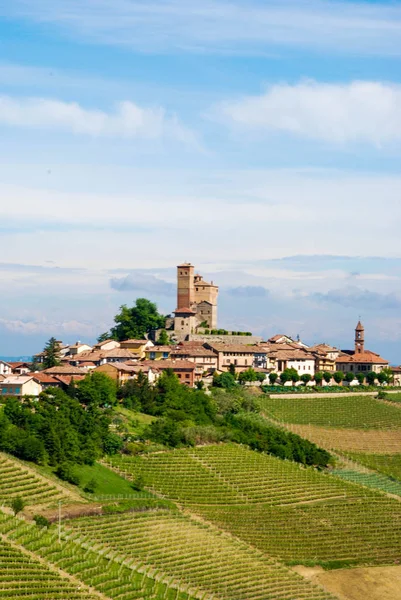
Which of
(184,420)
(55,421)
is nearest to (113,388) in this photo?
(184,420)

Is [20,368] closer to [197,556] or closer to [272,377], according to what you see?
[272,377]

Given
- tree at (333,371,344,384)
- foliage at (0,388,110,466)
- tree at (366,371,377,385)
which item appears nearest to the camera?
foliage at (0,388,110,466)

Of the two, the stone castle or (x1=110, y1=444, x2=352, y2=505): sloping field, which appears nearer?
(x1=110, y1=444, x2=352, y2=505): sloping field

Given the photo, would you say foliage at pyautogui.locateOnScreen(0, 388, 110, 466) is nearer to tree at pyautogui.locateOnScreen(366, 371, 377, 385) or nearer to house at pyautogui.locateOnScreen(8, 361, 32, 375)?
house at pyautogui.locateOnScreen(8, 361, 32, 375)

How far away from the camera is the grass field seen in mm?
93188

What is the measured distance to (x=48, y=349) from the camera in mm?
100250

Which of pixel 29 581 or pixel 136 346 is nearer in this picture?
pixel 29 581

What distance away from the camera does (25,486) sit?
188ft

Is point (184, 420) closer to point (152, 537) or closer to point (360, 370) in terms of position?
point (152, 537)

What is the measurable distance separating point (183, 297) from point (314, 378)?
21506 mm

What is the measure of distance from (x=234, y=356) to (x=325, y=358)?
48.8 feet

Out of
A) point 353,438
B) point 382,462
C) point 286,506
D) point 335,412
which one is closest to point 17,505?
point 286,506

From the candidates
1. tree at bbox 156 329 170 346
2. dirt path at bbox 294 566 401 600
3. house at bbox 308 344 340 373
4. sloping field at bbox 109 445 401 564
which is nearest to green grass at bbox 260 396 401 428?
house at bbox 308 344 340 373

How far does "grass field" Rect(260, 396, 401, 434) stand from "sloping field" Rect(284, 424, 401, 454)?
1.27 m
